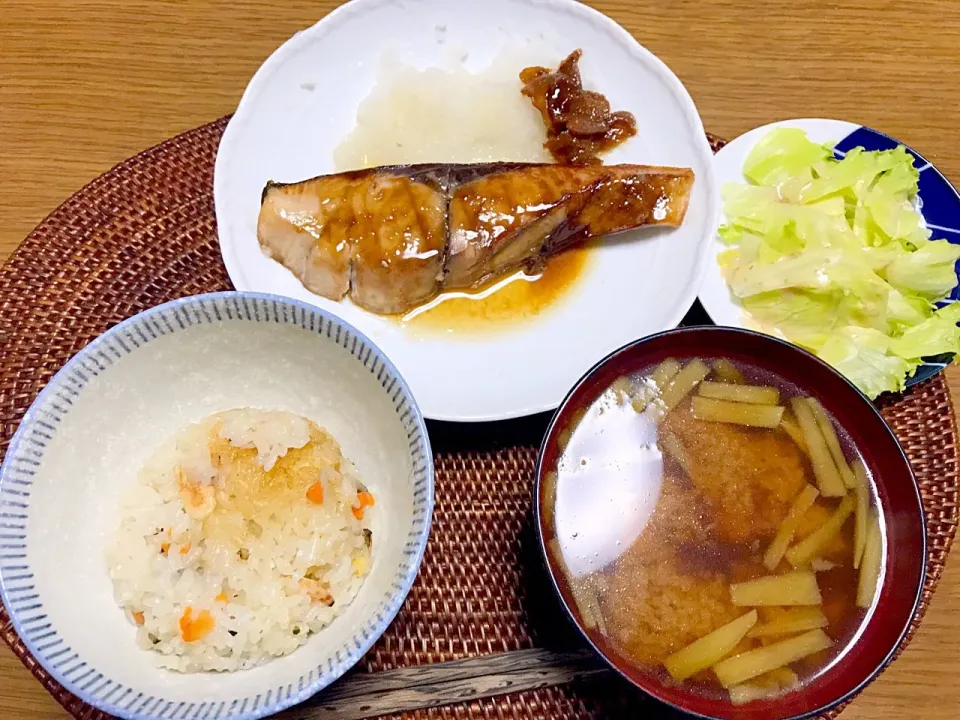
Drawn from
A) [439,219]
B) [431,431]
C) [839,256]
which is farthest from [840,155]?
[431,431]

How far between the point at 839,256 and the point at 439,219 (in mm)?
1159

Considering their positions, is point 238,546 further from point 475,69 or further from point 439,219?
point 475,69

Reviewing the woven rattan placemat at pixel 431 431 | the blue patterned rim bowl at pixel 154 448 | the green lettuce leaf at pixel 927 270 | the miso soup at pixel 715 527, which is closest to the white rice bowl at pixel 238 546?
the blue patterned rim bowl at pixel 154 448

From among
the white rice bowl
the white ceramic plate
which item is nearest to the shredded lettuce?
the white ceramic plate

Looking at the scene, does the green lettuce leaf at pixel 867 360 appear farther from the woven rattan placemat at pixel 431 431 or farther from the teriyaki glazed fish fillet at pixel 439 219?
the teriyaki glazed fish fillet at pixel 439 219

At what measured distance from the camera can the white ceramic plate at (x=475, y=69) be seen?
1.93m

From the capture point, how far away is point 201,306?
1506mm

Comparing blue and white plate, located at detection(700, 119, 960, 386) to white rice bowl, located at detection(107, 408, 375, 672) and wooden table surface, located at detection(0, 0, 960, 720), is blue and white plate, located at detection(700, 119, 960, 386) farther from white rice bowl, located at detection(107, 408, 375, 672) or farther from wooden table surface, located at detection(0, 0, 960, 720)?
white rice bowl, located at detection(107, 408, 375, 672)

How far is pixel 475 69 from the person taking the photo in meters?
2.25

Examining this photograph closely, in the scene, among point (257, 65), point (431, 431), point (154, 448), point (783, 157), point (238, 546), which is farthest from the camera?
point (257, 65)

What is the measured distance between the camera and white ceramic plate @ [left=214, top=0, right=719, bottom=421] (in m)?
1.93

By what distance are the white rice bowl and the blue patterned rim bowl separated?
0.14 ft

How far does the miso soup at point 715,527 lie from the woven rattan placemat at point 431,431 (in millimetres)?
260

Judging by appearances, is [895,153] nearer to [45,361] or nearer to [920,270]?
[920,270]
